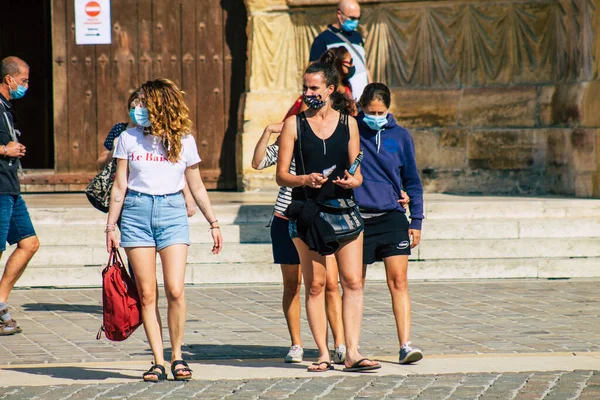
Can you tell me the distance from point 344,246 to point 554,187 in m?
6.25

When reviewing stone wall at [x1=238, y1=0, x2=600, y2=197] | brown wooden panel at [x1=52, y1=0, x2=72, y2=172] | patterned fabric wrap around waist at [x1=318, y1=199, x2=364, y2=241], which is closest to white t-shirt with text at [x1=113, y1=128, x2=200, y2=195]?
patterned fabric wrap around waist at [x1=318, y1=199, x2=364, y2=241]

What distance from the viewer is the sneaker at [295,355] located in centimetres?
734

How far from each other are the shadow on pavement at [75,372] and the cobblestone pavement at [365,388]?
28 cm

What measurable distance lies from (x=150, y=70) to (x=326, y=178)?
732 cm

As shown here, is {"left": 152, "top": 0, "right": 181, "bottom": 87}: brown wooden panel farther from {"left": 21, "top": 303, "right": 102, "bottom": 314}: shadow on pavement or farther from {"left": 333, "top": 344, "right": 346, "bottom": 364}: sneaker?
{"left": 333, "top": 344, "right": 346, "bottom": 364}: sneaker

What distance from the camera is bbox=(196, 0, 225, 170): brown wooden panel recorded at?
45.2ft

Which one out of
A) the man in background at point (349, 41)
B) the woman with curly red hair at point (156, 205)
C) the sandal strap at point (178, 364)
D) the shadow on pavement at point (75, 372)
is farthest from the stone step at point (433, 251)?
the sandal strap at point (178, 364)

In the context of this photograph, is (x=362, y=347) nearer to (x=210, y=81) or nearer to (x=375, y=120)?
(x=375, y=120)

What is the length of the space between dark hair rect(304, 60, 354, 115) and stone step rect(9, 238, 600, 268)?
12.1 ft

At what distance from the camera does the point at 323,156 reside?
6.95m

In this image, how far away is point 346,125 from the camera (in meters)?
7.07

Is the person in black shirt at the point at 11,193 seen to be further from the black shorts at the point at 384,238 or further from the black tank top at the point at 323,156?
the black shorts at the point at 384,238

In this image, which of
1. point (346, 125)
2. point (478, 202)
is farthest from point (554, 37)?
point (346, 125)

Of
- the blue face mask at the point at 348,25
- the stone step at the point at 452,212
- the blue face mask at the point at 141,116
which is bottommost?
the stone step at the point at 452,212
